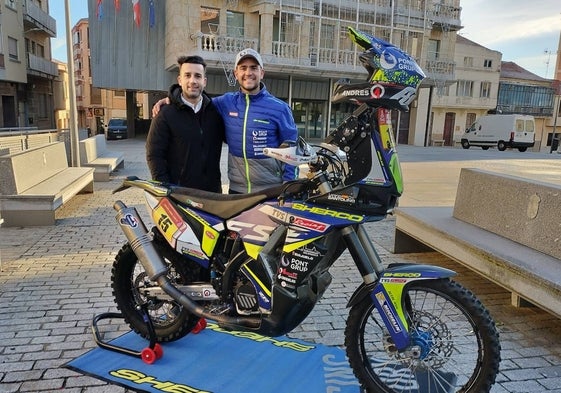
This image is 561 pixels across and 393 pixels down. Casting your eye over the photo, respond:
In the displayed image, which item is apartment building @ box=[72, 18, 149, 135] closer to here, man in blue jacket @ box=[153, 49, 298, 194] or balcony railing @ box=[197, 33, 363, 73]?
balcony railing @ box=[197, 33, 363, 73]

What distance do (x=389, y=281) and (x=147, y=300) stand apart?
1715 mm

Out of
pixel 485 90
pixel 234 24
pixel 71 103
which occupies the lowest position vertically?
pixel 71 103

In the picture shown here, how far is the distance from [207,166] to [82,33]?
197 ft

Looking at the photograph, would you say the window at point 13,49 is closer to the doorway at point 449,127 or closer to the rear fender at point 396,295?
the rear fender at point 396,295

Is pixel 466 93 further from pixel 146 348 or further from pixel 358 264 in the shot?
pixel 146 348

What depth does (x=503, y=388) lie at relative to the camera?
8.80 feet

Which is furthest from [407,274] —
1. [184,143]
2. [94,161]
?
[94,161]

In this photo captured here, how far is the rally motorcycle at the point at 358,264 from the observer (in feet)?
7.45

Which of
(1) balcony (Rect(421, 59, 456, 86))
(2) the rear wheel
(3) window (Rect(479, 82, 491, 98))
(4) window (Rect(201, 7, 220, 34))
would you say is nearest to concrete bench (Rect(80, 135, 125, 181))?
(2) the rear wheel

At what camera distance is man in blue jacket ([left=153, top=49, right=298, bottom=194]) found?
3.40 metres

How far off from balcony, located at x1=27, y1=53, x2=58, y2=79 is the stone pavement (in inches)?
1122

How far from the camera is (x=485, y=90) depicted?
38688mm

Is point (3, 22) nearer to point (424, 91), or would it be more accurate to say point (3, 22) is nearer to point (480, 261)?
point (424, 91)

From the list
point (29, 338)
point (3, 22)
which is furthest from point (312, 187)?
point (3, 22)
